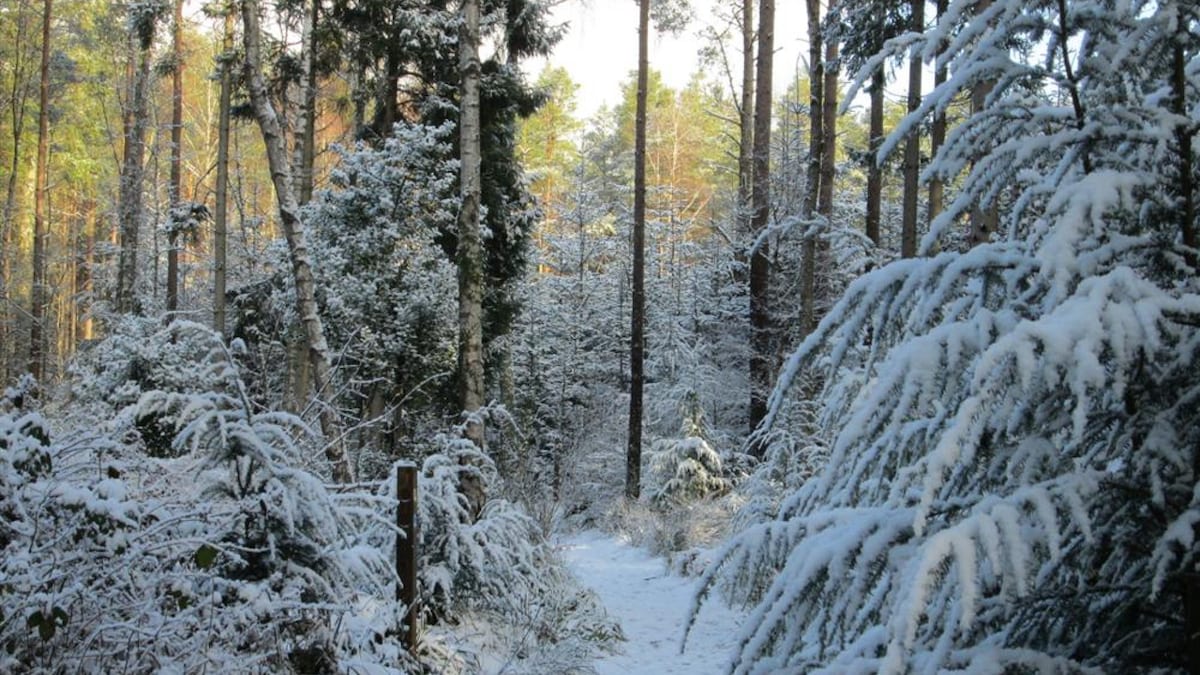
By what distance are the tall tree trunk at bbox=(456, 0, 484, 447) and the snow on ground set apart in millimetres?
A: 1852

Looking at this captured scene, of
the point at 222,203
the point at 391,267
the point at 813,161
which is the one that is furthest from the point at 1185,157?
the point at 222,203

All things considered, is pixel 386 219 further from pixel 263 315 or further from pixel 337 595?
pixel 337 595

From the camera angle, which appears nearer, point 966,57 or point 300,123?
point 966,57

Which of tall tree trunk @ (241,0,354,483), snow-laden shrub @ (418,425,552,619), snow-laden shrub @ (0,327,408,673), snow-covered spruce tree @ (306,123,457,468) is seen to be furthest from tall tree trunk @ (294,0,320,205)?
snow-laden shrub @ (0,327,408,673)

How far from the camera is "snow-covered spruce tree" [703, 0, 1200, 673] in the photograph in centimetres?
122

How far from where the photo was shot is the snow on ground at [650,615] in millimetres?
6066

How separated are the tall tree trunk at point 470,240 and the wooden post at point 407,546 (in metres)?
2.84

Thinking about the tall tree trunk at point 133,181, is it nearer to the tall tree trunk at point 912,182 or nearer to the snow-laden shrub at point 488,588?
the snow-laden shrub at point 488,588

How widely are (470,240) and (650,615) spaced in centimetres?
412

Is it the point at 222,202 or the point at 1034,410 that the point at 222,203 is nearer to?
the point at 222,202

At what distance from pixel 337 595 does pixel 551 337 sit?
16.6m

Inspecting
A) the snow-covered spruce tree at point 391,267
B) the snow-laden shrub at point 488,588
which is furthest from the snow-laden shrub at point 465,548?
the snow-covered spruce tree at point 391,267

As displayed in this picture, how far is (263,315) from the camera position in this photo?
13727 mm

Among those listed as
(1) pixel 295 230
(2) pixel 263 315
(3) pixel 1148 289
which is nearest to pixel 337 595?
(3) pixel 1148 289
